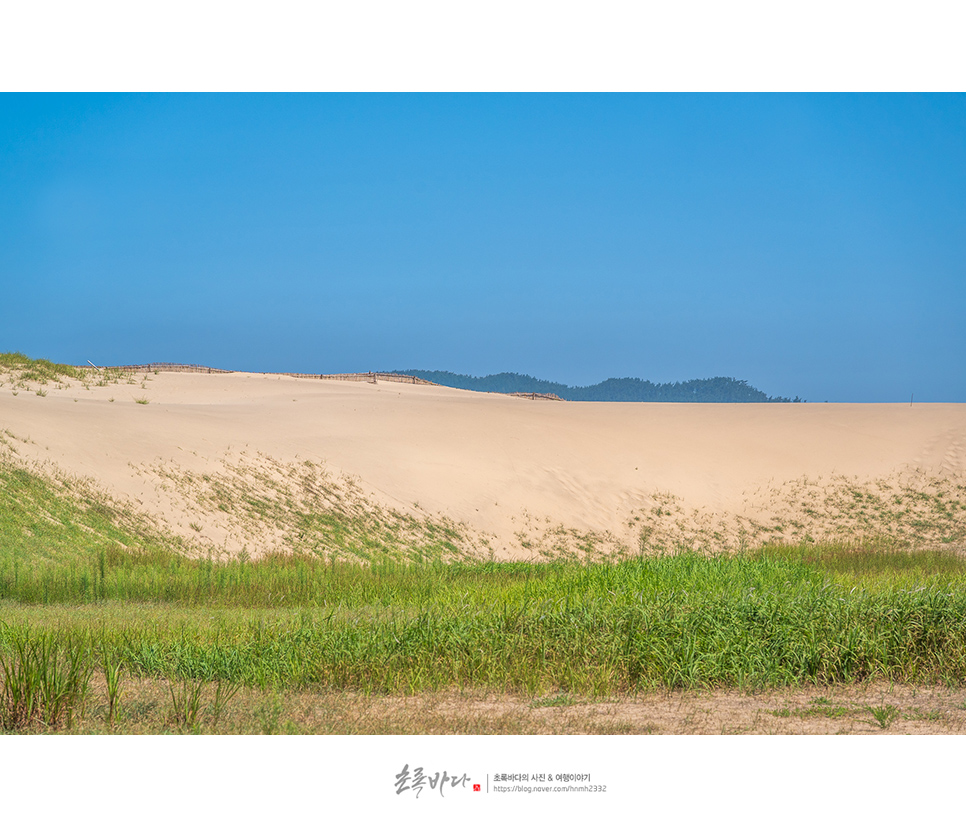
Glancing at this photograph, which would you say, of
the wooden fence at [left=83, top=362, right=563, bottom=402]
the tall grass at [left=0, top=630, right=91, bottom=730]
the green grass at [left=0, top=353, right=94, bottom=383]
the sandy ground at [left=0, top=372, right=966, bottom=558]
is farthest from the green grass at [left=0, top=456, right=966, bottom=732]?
the wooden fence at [left=83, top=362, right=563, bottom=402]

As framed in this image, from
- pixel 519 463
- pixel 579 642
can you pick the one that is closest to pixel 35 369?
pixel 519 463

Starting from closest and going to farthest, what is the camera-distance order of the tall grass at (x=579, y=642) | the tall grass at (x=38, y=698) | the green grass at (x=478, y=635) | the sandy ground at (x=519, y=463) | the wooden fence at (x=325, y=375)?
the tall grass at (x=38, y=698) < the green grass at (x=478, y=635) < the tall grass at (x=579, y=642) < the sandy ground at (x=519, y=463) < the wooden fence at (x=325, y=375)

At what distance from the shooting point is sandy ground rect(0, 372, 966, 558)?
69.4ft

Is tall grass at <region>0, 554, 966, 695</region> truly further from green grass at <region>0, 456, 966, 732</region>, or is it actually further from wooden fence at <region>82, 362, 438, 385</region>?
wooden fence at <region>82, 362, 438, 385</region>

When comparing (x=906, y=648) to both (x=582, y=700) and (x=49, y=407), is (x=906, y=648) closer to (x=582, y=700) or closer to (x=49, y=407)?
(x=582, y=700)

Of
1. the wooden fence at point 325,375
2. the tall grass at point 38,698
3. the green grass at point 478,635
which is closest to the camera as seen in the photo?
the tall grass at point 38,698

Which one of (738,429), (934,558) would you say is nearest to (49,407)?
(934,558)

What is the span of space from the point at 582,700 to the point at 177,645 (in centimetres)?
403

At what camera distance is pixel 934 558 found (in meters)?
17.5

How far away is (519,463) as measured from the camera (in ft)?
100

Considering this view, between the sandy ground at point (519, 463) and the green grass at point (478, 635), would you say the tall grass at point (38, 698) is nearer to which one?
the green grass at point (478, 635)

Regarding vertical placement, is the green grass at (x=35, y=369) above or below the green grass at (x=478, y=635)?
above

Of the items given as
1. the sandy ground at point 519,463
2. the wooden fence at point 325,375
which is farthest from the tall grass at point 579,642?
the wooden fence at point 325,375

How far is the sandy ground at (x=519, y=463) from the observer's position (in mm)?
21141
